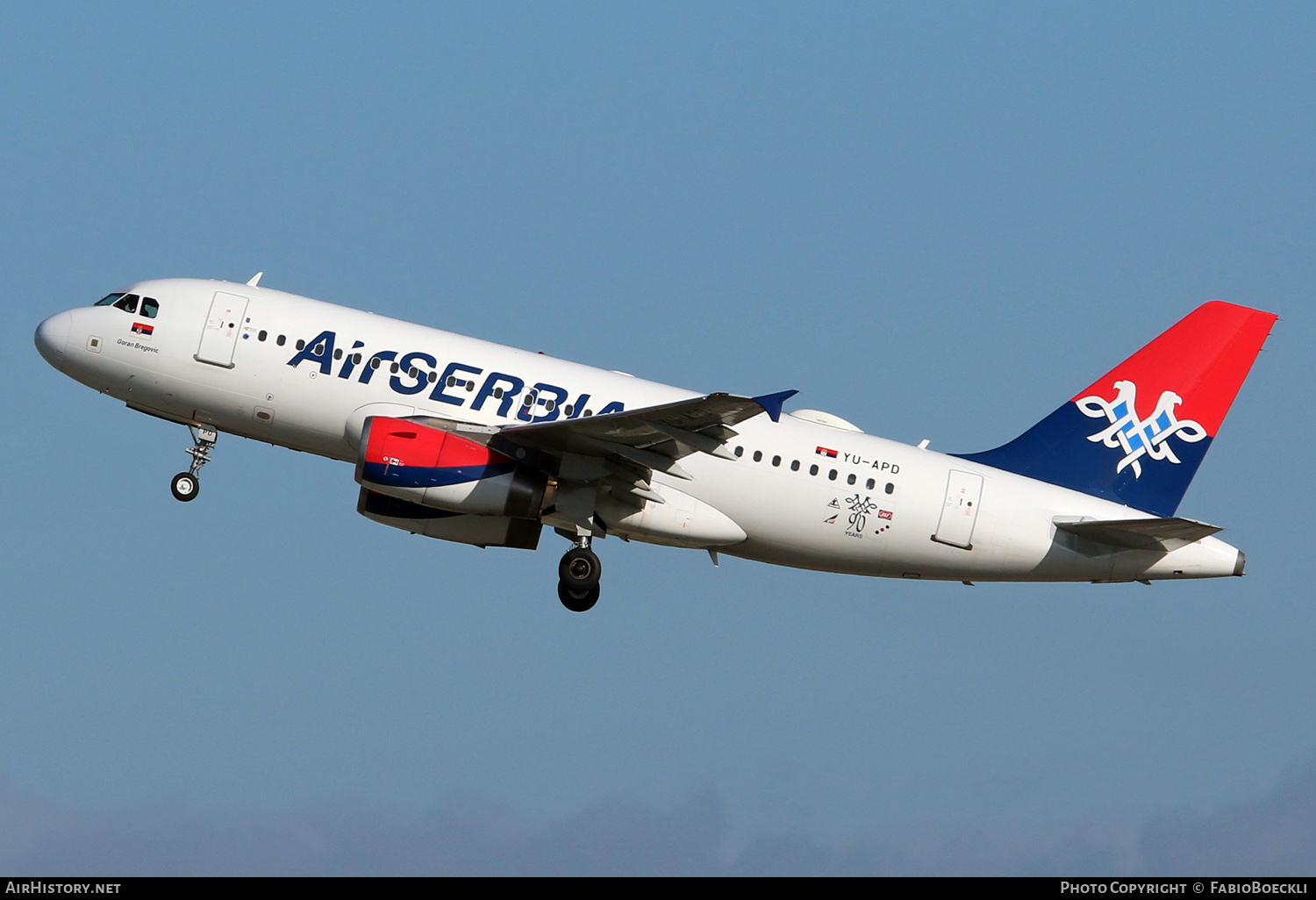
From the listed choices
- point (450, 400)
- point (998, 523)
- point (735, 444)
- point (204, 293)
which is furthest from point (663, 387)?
point (204, 293)

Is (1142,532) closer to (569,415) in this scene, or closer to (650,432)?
(650,432)

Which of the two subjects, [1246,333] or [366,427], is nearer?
[366,427]

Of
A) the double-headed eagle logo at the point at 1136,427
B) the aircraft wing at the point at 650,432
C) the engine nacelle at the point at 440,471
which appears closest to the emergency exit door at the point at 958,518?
the double-headed eagle logo at the point at 1136,427

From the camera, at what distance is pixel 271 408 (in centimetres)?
3303

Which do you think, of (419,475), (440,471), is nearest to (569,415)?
(440,471)

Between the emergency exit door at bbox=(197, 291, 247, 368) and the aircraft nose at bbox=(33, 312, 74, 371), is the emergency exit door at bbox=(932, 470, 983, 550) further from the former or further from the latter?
the aircraft nose at bbox=(33, 312, 74, 371)

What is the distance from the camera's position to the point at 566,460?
106 feet

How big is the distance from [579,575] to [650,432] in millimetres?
4093

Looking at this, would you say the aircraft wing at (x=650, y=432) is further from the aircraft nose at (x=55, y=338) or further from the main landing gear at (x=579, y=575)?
the aircraft nose at (x=55, y=338)

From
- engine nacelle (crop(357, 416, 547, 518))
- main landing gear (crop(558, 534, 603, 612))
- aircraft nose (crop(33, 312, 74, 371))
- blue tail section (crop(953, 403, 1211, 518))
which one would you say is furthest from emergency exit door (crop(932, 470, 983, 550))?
aircraft nose (crop(33, 312, 74, 371))

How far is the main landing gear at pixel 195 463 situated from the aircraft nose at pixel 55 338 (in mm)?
3178

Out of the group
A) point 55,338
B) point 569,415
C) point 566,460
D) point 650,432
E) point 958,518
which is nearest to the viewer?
point 650,432
